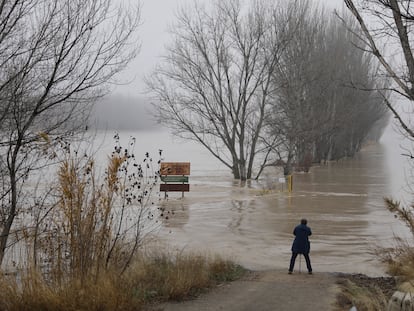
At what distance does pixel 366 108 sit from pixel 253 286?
5672cm

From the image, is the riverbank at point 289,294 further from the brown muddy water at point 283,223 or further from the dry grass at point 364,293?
the brown muddy water at point 283,223

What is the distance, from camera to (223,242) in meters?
16.7

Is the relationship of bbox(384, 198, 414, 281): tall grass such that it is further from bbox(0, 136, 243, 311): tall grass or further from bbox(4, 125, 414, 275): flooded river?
bbox(0, 136, 243, 311): tall grass

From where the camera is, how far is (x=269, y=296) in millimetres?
8336

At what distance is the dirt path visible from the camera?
7609 mm

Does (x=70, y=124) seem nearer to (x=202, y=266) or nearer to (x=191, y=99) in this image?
(x=202, y=266)

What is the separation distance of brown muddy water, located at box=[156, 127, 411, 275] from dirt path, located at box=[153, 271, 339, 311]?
2.05m

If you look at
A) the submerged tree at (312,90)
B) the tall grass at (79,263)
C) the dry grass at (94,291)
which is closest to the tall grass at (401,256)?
the dry grass at (94,291)

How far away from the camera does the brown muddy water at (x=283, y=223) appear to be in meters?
14.2

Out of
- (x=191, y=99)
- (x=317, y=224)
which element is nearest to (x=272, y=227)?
(x=317, y=224)

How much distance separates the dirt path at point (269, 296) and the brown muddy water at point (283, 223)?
205 centimetres

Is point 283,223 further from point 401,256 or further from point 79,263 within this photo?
point 79,263

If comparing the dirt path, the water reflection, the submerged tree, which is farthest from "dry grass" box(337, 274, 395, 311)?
the submerged tree

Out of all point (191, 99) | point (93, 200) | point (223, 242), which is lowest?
point (223, 242)
